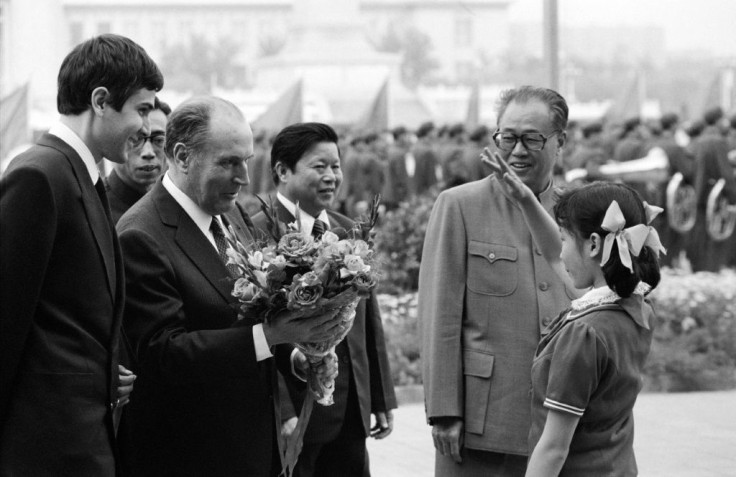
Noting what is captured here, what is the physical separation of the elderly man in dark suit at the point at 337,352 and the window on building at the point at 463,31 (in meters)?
89.6

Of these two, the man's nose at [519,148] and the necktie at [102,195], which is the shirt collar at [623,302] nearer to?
the man's nose at [519,148]

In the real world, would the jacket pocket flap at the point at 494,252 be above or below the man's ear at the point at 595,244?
below

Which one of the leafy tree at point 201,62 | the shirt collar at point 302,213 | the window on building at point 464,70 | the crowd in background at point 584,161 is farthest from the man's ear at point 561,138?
the window on building at point 464,70

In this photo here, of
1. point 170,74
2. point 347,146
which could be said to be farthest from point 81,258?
point 170,74

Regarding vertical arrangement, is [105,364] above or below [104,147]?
below

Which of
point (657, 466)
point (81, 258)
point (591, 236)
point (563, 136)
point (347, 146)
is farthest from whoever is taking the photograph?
point (347, 146)

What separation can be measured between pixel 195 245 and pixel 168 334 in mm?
318

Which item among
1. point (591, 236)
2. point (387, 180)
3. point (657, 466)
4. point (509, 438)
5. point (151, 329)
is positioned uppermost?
point (591, 236)

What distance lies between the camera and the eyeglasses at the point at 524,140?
4188mm

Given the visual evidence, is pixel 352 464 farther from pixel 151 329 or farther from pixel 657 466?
pixel 657 466

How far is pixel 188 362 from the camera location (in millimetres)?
3594

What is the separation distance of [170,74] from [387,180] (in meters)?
57.7

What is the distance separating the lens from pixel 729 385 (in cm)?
961

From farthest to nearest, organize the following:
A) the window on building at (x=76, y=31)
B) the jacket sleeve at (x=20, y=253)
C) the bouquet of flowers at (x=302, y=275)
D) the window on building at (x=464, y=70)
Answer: the window on building at (x=464, y=70) → the window on building at (x=76, y=31) → the bouquet of flowers at (x=302, y=275) → the jacket sleeve at (x=20, y=253)
